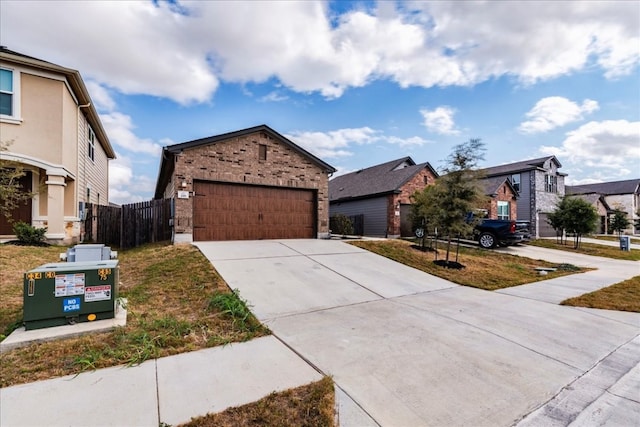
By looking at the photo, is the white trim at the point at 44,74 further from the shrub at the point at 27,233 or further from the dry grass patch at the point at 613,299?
the dry grass patch at the point at 613,299

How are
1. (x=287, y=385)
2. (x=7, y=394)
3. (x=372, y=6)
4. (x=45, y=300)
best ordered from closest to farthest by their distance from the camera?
(x=7, y=394) < (x=287, y=385) < (x=45, y=300) < (x=372, y=6)

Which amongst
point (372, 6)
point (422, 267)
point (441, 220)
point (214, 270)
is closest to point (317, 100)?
point (372, 6)

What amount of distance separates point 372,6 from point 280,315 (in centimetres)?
790

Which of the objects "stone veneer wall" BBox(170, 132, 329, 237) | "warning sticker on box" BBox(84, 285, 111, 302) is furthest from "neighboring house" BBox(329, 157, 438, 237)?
"warning sticker on box" BBox(84, 285, 111, 302)

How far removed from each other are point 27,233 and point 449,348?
12.3 metres

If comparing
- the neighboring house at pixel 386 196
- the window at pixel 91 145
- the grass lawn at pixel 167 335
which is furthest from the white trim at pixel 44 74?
the neighboring house at pixel 386 196

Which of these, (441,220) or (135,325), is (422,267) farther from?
(135,325)

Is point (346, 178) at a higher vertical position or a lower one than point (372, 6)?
lower

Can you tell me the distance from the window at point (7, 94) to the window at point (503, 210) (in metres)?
26.3

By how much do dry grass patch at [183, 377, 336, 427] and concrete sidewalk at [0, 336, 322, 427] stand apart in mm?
114

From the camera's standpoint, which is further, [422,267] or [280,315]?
[422,267]

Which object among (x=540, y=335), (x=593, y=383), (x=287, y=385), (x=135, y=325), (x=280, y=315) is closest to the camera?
(x=287, y=385)

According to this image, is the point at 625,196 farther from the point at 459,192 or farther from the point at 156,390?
the point at 156,390

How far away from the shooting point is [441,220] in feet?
33.3
